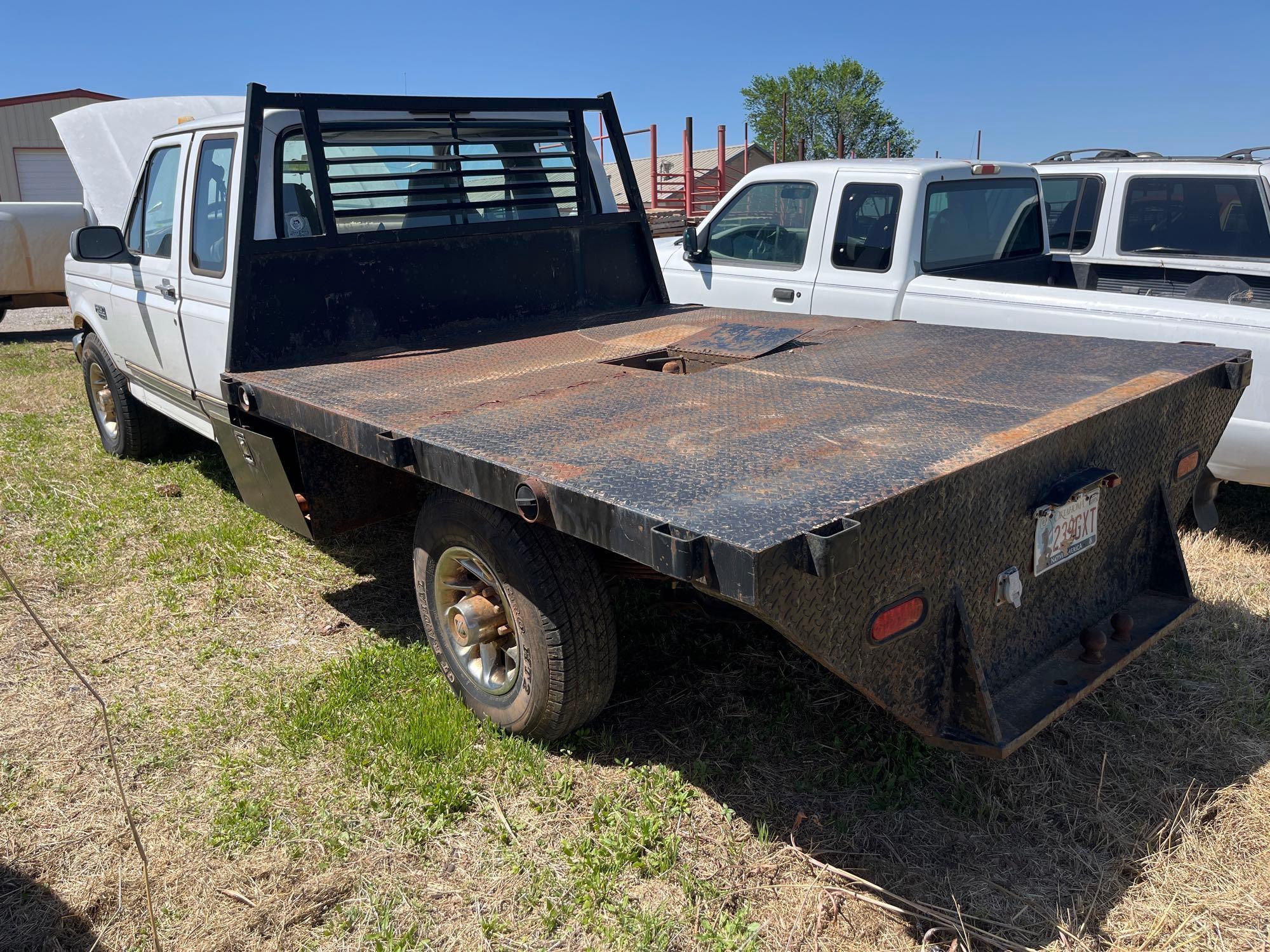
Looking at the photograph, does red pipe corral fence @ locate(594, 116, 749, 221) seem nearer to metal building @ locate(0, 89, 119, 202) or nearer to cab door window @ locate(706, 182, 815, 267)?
cab door window @ locate(706, 182, 815, 267)

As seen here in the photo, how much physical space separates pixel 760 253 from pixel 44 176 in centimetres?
2801

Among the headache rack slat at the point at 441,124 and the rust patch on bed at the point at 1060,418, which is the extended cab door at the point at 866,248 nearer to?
the headache rack slat at the point at 441,124

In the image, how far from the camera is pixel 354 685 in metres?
3.58

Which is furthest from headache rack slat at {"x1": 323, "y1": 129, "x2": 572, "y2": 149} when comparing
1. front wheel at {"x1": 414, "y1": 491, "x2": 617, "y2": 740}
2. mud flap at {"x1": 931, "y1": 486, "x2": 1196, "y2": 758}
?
mud flap at {"x1": 931, "y1": 486, "x2": 1196, "y2": 758}

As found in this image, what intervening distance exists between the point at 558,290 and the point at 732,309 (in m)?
0.89

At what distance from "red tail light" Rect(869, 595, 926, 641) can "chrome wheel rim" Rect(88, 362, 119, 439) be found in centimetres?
565

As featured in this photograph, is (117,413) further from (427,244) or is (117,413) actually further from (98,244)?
(427,244)

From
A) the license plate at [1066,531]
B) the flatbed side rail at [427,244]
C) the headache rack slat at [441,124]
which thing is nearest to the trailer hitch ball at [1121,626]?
the license plate at [1066,531]

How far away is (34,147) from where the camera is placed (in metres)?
26.7

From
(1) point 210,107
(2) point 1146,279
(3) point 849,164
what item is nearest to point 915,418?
(3) point 849,164

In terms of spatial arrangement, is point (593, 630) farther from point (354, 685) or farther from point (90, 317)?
point (90, 317)

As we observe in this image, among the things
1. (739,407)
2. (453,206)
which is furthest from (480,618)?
(453,206)

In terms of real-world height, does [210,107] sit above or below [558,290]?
above

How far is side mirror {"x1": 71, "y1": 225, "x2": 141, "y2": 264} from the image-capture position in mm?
4914
